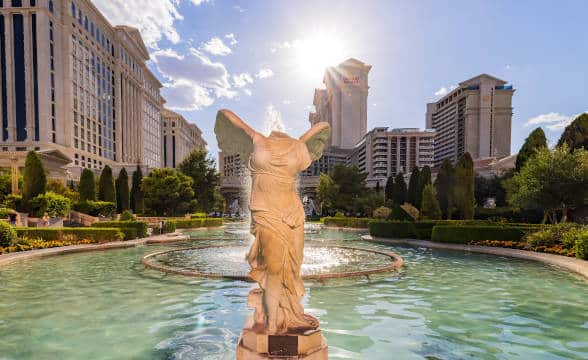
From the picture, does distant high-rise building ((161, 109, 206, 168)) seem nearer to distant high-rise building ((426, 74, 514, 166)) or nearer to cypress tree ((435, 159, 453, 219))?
distant high-rise building ((426, 74, 514, 166))

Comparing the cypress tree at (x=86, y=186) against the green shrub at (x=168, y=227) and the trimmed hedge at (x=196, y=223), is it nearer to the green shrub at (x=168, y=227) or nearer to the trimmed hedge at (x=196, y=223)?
the trimmed hedge at (x=196, y=223)

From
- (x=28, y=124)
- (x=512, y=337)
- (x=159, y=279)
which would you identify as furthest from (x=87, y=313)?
(x=28, y=124)

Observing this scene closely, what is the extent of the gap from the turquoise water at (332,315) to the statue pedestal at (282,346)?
164cm

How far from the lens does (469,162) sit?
2628cm

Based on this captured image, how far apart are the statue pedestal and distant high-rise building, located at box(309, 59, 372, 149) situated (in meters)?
156

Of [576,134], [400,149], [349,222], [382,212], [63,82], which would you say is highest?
[63,82]

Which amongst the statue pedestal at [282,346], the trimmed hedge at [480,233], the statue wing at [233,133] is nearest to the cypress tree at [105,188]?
the trimmed hedge at [480,233]

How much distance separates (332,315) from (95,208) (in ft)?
105

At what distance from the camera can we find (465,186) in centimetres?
2616

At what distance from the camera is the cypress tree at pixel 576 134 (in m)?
26.2

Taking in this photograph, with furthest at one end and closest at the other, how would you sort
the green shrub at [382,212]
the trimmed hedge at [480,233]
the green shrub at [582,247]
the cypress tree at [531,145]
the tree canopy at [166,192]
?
the tree canopy at [166,192] < the green shrub at [382,212] < the cypress tree at [531,145] < the trimmed hedge at [480,233] < the green shrub at [582,247]

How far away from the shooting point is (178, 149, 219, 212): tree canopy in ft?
149

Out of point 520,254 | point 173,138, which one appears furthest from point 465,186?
point 173,138

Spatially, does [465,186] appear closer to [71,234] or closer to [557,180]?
[557,180]
